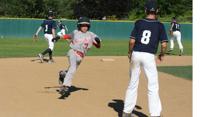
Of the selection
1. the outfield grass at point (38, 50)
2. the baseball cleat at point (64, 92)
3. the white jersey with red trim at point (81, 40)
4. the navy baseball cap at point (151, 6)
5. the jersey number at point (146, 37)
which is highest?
the navy baseball cap at point (151, 6)

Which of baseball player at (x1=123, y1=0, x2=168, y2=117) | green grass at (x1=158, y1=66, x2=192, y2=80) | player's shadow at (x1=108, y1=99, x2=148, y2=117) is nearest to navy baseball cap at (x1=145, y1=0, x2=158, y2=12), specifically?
baseball player at (x1=123, y1=0, x2=168, y2=117)

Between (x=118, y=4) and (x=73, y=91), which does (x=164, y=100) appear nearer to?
(x=73, y=91)

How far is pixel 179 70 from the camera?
16797 mm

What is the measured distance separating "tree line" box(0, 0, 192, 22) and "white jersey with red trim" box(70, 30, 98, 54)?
54170 mm

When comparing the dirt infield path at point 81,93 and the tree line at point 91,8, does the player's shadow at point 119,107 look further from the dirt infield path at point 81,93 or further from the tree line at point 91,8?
the tree line at point 91,8

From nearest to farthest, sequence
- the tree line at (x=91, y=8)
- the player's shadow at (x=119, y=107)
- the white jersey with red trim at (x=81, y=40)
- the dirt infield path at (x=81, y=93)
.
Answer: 1. the player's shadow at (x=119, y=107)
2. the dirt infield path at (x=81, y=93)
3. the white jersey with red trim at (x=81, y=40)
4. the tree line at (x=91, y=8)

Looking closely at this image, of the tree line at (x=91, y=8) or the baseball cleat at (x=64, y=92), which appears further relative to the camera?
the tree line at (x=91, y=8)

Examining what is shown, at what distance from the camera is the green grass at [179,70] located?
1526 cm

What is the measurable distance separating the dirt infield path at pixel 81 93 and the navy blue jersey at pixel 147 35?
140 centimetres

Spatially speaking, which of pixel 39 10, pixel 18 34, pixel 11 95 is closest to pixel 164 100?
pixel 11 95

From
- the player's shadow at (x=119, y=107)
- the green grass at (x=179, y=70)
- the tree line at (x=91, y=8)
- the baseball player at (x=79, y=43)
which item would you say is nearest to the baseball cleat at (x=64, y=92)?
the baseball player at (x=79, y=43)

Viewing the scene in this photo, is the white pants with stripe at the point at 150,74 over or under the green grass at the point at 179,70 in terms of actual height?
over

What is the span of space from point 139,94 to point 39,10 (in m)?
55.2

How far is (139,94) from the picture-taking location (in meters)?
11.0
